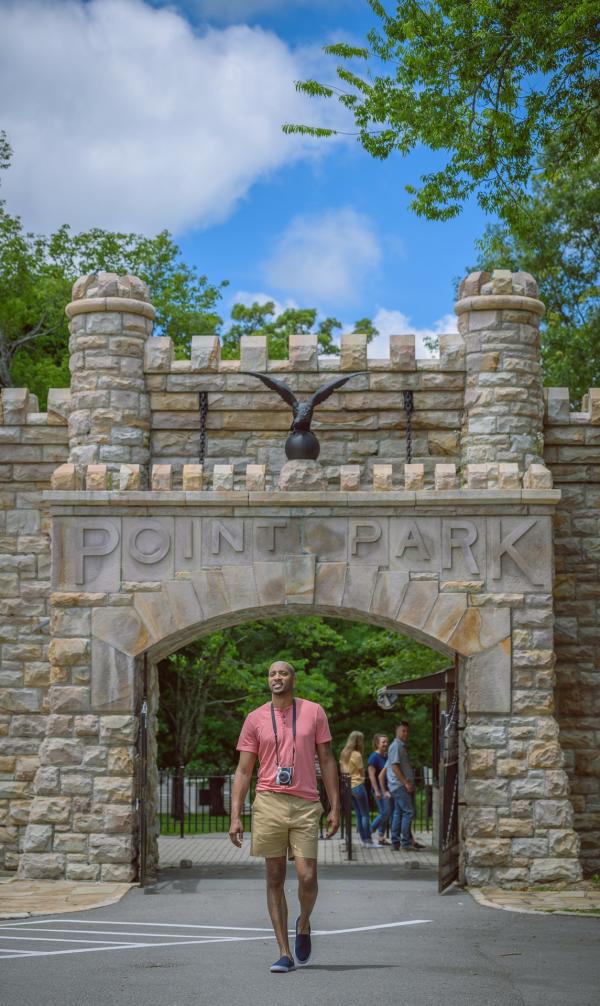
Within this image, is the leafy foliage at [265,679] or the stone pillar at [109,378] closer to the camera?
the stone pillar at [109,378]

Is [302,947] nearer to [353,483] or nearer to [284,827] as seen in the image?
[284,827]

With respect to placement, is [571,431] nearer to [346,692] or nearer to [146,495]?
[146,495]

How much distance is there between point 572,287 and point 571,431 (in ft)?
51.8

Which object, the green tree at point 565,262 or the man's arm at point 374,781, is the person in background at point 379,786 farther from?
the green tree at point 565,262

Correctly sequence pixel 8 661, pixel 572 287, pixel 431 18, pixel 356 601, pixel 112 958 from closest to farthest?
pixel 112 958 < pixel 431 18 < pixel 356 601 < pixel 8 661 < pixel 572 287

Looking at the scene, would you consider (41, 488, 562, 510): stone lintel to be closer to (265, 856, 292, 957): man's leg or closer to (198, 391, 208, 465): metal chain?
(198, 391, 208, 465): metal chain

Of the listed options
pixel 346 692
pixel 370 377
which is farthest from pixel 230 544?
pixel 346 692

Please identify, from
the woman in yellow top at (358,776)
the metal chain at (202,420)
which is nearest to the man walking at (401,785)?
the woman in yellow top at (358,776)

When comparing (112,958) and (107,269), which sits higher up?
(107,269)

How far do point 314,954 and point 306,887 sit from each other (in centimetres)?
90

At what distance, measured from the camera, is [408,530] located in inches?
530

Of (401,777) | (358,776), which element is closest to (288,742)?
(401,777)

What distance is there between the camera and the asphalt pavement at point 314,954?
7.22 metres

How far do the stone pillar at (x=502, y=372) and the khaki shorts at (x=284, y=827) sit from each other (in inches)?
273
